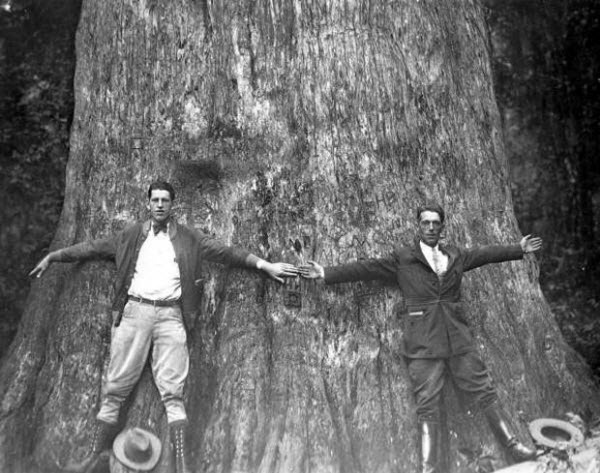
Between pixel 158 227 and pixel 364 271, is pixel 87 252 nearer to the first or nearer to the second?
pixel 158 227

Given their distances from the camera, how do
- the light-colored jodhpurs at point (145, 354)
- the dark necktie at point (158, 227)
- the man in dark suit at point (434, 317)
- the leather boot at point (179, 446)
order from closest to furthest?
the leather boot at point (179, 446), the man in dark suit at point (434, 317), the light-colored jodhpurs at point (145, 354), the dark necktie at point (158, 227)

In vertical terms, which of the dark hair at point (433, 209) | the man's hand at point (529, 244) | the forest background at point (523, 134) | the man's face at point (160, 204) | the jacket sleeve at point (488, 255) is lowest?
the jacket sleeve at point (488, 255)

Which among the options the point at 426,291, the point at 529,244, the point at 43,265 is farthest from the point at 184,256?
the point at 529,244

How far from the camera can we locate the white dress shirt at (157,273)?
20.6 feet

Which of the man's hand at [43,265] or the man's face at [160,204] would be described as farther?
the man's hand at [43,265]

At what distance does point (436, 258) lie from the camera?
252 inches

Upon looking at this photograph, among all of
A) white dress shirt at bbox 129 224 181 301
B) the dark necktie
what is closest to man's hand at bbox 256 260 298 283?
white dress shirt at bbox 129 224 181 301

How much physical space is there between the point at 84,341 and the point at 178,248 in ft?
3.54

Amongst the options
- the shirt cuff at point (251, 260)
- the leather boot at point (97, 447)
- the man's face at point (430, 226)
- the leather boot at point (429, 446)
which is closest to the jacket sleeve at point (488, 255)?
the man's face at point (430, 226)

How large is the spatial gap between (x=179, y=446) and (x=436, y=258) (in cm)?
236

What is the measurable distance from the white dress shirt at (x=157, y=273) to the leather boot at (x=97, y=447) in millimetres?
998

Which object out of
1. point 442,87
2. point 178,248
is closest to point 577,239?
point 442,87

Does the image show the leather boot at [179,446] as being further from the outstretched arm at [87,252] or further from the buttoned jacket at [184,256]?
the outstretched arm at [87,252]

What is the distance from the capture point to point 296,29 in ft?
22.0
